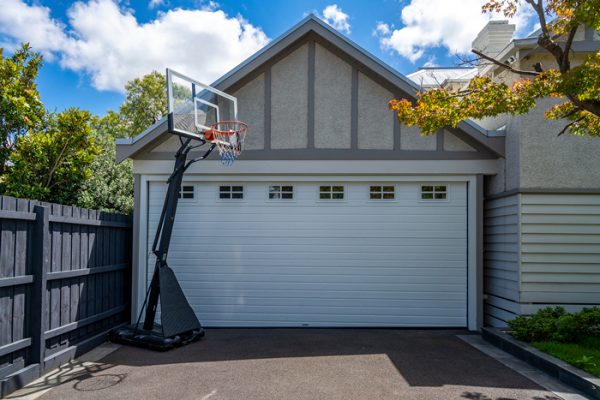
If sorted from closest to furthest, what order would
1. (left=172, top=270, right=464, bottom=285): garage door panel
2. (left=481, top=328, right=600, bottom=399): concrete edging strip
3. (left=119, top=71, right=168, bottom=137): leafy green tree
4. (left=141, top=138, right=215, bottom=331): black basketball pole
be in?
(left=481, top=328, right=600, bottom=399): concrete edging strip
(left=141, top=138, right=215, bottom=331): black basketball pole
(left=172, top=270, right=464, bottom=285): garage door panel
(left=119, top=71, right=168, bottom=137): leafy green tree

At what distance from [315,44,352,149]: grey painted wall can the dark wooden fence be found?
12.9ft

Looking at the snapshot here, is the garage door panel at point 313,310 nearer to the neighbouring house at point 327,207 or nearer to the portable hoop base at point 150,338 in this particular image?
the neighbouring house at point 327,207

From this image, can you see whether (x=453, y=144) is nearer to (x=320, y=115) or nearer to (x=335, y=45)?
(x=320, y=115)

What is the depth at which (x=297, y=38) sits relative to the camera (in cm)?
827

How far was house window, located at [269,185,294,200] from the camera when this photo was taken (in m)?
8.74

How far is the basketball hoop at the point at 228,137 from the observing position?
7398mm

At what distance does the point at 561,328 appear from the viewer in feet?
20.8

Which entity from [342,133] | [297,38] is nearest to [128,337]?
[342,133]

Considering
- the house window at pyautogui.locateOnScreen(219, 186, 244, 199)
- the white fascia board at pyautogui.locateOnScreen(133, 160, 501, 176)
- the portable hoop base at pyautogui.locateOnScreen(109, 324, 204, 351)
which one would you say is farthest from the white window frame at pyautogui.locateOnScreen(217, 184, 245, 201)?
the portable hoop base at pyautogui.locateOnScreen(109, 324, 204, 351)

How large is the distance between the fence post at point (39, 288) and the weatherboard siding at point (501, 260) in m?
6.85

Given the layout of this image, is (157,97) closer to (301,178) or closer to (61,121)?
(61,121)

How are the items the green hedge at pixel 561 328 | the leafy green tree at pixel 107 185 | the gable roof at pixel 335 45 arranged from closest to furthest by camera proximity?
the green hedge at pixel 561 328 < the gable roof at pixel 335 45 < the leafy green tree at pixel 107 185

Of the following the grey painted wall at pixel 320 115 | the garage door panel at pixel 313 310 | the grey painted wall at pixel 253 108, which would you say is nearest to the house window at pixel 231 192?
the grey painted wall at pixel 320 115

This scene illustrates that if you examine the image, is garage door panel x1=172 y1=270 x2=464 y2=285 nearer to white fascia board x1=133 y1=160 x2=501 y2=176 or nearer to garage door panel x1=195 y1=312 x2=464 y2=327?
garage door panel x1=195 y1=312 x2=464 y2=327
